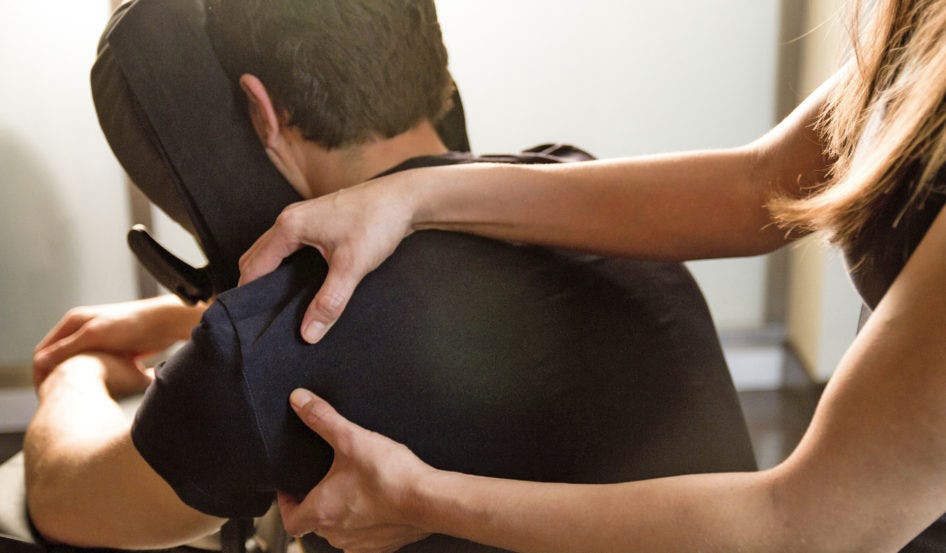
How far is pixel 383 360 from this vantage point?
2.70ft

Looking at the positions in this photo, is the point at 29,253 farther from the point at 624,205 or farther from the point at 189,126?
the point at 624,205

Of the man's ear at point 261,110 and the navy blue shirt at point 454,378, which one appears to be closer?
the navy blue shirt at point 454,378

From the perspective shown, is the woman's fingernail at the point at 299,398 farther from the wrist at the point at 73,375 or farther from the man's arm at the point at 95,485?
the wrist at the point at 73,375

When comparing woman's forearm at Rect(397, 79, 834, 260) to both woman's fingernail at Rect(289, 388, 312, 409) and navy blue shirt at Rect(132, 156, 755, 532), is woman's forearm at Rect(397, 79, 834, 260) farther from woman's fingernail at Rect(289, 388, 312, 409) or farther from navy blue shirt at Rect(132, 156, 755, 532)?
woman's fingernail at Rect(289, 388, 312, 409)

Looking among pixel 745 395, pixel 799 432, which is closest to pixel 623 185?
pixel 799 432

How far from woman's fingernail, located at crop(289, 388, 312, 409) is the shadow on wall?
1816mm

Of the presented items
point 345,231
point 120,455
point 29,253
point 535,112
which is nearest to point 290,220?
point 345,231

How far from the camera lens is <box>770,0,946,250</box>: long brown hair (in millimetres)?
646

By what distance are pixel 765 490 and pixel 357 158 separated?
21.9 inches

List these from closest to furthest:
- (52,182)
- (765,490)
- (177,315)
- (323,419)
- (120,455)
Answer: (765,490) < (323,419) < (120,455) < (177,315) < (52,182)

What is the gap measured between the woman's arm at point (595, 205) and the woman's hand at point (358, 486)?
0.15m

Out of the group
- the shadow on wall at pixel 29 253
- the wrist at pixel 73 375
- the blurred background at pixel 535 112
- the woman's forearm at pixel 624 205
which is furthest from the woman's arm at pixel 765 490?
the shadow on wall at pixel 29 253

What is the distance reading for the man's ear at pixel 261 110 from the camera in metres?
0.98

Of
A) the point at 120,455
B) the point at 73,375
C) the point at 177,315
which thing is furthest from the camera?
the point at 177,315
